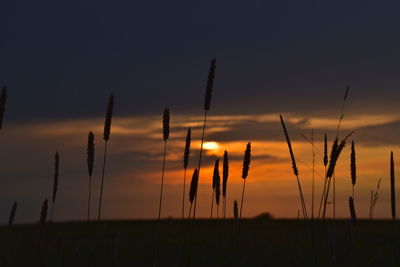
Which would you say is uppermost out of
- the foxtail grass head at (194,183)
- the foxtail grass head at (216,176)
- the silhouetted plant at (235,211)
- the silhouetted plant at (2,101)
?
the silhouetted plant at (2,101)

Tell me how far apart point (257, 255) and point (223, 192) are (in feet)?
10.5

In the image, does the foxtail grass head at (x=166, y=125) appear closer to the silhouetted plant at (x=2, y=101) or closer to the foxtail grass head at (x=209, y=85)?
the foxtail grass head at (x=209, y=85)

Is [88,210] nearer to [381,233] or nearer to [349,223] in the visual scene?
[349,223]

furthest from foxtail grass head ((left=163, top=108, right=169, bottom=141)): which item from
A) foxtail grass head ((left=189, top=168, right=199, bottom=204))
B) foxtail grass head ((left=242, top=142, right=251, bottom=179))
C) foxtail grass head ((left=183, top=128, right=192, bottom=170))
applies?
foxtail grass head ((left=242, top=142, right=251, bottom=179))

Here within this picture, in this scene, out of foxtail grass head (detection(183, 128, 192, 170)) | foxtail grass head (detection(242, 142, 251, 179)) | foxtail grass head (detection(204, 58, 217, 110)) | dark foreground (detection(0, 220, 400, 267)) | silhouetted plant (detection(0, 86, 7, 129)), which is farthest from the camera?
dark foreground (detection(0, 220, 400, 267))

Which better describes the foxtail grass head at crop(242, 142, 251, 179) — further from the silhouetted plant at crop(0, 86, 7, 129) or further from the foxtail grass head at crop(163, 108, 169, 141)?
the silhouetted plant at crop(0, 86, 7, 129)

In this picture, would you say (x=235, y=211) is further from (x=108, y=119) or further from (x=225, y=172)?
(x=108, y=119)

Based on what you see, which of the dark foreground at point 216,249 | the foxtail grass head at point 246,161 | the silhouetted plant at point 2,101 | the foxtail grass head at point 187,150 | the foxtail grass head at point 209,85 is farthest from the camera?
the dark foreground at point 216,249

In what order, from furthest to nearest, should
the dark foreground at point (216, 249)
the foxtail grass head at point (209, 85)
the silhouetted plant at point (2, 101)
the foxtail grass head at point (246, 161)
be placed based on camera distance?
the dark foreground at point (216, 249), the foxtail grass head at point (246, 161), the foxtail grass head at point (209, 85), the silhouetted plant at point (2, 101)

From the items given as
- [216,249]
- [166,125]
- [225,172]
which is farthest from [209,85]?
[216,249]

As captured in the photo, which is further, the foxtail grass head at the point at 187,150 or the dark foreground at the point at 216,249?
the dark foreground at the point at 216,249

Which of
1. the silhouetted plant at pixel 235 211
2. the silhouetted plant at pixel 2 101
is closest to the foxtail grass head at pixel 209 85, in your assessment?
the silhouetted plant at pixel 235 211

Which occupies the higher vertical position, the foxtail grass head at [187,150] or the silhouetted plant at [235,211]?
the foxtail grass head at [187,150]

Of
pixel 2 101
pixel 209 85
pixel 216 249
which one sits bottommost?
pixel 216 249
